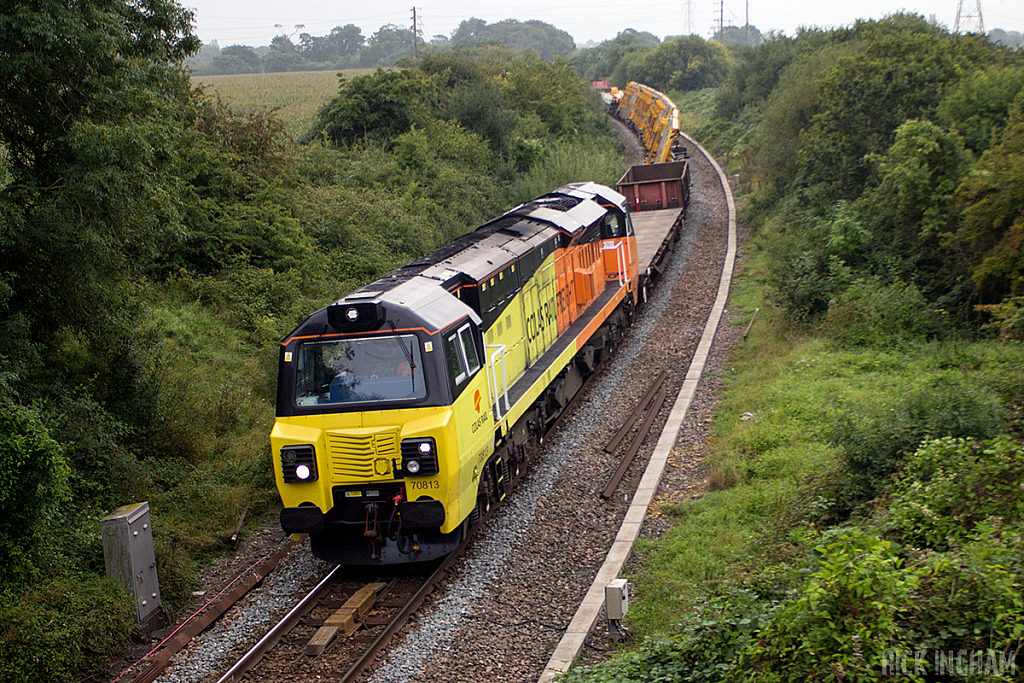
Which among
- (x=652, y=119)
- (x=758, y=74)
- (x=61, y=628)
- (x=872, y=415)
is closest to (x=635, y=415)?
(x=872, y=415)

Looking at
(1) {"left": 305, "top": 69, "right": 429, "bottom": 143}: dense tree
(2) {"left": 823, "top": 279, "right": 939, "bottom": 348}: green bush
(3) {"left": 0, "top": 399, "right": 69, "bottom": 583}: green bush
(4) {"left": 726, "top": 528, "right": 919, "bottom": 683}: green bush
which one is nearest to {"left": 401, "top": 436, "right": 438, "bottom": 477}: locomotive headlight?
(3) {"left": 0, "top": 399, "right": 69, "bottom": 583}: green bush

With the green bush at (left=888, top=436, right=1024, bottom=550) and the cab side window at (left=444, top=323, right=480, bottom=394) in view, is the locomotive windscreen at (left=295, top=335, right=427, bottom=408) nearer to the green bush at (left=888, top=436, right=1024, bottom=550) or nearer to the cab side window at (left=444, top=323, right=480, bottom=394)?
the cab side window at (left=444, top=323, right=480, bottom=394)

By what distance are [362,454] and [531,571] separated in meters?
2.60

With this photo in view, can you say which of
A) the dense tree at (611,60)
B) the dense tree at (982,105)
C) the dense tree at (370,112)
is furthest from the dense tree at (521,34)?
the dense tree at (982,105)

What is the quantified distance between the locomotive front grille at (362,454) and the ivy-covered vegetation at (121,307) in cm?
258

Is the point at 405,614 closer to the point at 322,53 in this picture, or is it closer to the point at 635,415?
the point at 635,415

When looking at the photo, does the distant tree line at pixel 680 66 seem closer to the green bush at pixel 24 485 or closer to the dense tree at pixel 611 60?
the dense tree at pixel 611 60

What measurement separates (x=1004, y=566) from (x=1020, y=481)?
168 centimetres

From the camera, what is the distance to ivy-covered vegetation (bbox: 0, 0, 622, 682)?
7.98 meters

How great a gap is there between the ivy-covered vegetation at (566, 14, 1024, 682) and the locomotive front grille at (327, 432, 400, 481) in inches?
123

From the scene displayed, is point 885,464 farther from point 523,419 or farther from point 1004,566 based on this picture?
point 523,419

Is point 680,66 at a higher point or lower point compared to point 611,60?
lower

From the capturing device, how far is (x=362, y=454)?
28.9ft

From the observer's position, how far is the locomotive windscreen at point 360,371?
8.91 meters
